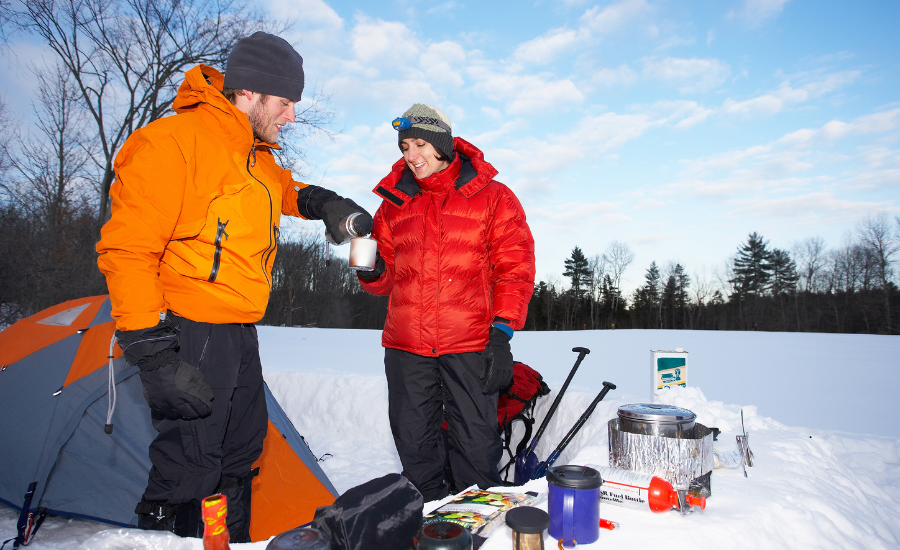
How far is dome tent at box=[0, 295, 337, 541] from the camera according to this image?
255 cm

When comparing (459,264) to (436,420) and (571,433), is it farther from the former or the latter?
(571,433)

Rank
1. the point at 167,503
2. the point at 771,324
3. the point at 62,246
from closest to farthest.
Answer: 1. the point at 167,503
2. the point at 62,246
3. the point at 771,324

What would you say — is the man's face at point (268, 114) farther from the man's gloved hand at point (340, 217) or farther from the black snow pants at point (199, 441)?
the black snow pants at point (199, 441)

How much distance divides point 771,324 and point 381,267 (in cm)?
4238

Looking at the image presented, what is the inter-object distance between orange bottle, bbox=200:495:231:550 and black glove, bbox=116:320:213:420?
25.8 inches

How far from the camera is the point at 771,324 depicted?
36.4 metres

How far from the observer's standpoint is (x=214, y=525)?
1.01 metres

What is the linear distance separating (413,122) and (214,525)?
2.00 meters

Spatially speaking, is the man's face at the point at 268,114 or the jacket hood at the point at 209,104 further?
the man's face at the point at 268,114

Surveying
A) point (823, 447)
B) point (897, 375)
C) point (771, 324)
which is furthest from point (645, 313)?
point (823, 447)

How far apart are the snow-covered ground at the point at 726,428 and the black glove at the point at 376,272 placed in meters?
1.36

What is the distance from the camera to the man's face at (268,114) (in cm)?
194

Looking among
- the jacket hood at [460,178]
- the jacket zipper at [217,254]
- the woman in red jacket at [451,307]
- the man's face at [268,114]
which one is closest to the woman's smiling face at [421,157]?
the woman in red jacket at [451,307]

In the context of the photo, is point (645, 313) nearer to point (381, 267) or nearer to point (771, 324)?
point (771, 324)
